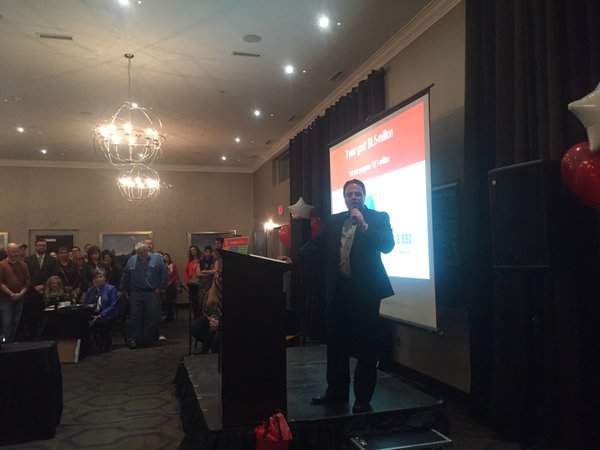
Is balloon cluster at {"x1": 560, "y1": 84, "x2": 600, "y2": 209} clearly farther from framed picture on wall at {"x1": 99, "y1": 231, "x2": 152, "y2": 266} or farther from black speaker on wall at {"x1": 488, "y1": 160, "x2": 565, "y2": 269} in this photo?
framed picture on wall at {"x1": 99, "y1": 231, "x2": 152, "y2": 266}

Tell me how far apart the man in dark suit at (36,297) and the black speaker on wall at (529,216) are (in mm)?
6177

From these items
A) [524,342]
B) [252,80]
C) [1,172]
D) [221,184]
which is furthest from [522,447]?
[1,172]

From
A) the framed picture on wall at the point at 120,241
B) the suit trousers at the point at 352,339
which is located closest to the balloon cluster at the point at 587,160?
the suit trousers at the point at 352,339

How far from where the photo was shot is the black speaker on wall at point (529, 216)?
1.87m

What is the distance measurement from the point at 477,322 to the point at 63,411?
3.21m

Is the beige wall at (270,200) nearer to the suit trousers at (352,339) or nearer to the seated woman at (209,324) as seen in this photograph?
the seated woman at (209,324)

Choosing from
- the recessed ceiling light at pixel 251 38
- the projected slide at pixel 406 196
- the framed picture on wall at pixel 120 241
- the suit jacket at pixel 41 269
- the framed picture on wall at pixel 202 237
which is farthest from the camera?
the framed picture on wall at pixel 202 237

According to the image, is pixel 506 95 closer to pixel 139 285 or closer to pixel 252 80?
pixel 252 80

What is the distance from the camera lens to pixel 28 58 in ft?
17.3

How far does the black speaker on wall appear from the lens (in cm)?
187

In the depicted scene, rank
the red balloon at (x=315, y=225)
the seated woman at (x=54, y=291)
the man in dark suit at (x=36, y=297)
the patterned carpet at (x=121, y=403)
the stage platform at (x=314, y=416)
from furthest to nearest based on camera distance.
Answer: the man in dark suit at (x=36, y=297) < the red balloon at (x=315, y=225) < the seated woman at (x=54, y=291) < the patterned carpet at (x=121, y=403) < the stage platform at (x=314, y=416)

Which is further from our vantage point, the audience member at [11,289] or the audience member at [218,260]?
the audience member at [11,289]

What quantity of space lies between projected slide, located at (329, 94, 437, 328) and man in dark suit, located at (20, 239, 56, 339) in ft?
16.3

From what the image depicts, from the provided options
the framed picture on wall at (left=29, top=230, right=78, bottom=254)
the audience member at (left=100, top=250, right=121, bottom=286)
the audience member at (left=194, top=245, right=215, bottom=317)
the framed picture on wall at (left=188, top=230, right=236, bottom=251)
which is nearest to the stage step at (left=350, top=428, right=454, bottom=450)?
the audience member at (left=194, top=245, right=215, bottom=317)
